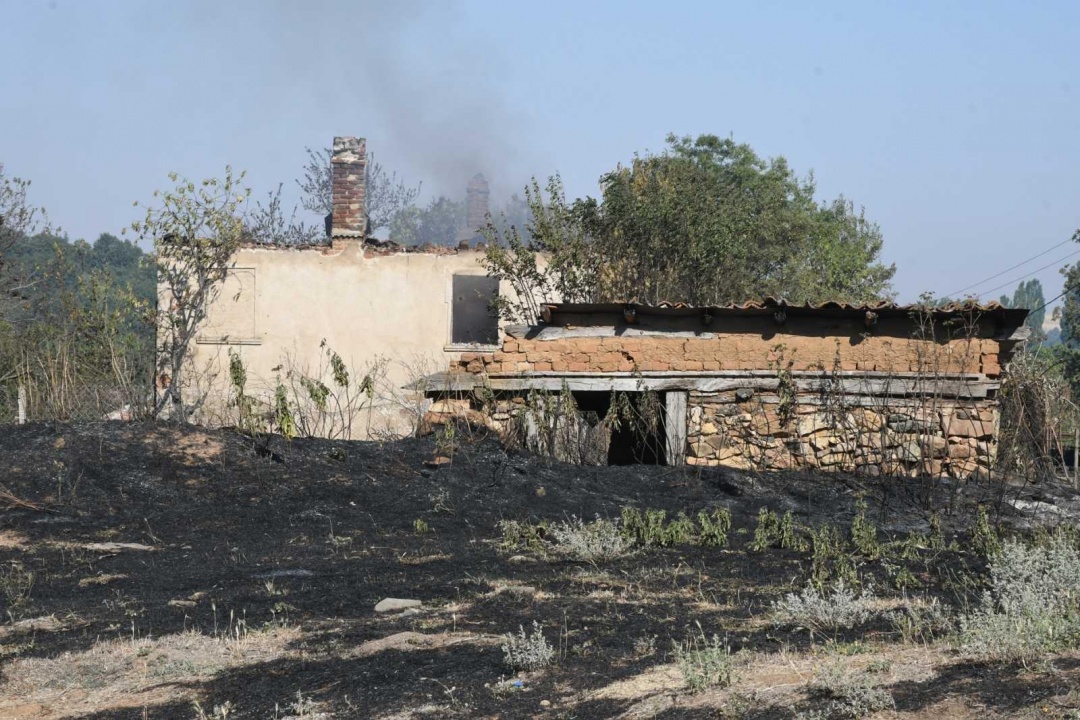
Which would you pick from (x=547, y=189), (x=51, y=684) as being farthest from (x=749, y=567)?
(x=547, y=189)

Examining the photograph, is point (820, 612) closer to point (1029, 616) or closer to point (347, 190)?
point (1029, 616)

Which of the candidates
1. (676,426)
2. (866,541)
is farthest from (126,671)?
(676,426)

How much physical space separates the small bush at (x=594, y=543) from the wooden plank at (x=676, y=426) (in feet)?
18.3

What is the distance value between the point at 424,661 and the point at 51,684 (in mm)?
2063

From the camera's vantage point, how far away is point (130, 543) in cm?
A: 1162

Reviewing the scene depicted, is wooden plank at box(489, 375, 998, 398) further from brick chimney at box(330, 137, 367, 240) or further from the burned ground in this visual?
brick chimney at box(330, 137, 367, 240)

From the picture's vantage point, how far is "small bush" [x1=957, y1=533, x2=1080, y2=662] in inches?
227

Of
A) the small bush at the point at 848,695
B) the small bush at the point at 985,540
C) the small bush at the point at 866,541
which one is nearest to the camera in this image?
the small bush at the point at 848,695

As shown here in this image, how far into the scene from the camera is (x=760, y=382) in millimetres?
16031

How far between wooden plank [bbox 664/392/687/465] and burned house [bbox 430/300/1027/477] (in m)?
0.02

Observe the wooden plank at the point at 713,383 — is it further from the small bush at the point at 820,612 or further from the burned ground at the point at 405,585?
the small bush at the point at 820,612

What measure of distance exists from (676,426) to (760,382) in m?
1.27

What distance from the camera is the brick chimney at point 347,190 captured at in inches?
934

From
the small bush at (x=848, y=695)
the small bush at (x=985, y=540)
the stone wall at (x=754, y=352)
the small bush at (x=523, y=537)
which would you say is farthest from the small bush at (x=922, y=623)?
the stone wall at (x=754, y=352)
